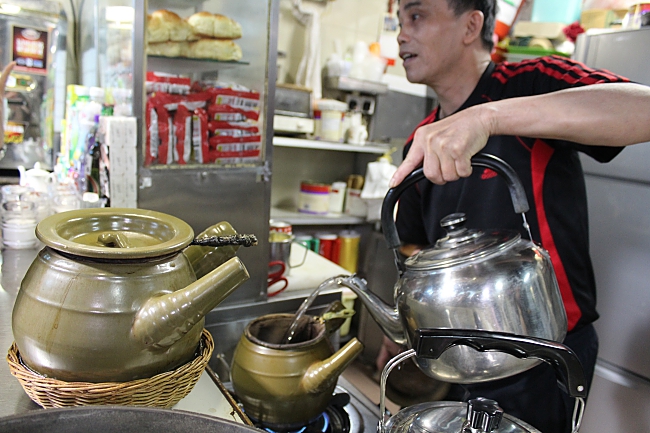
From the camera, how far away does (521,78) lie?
1349 mm

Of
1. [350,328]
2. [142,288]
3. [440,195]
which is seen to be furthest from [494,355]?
[350,328]

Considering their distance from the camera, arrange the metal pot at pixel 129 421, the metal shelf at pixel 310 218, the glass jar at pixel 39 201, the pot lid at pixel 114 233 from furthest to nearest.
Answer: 1. the metal shelf at pixel 310 218
2. the glass jar at pixel 39 201
3. the pot lid at pixel 114 233
4. the metal pot at pixel 129 421

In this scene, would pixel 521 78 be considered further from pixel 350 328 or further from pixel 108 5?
pixel 350 328

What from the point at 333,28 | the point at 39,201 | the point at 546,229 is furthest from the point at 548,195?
the point at 333,28

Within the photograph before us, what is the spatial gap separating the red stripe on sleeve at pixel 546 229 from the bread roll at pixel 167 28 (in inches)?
39.9

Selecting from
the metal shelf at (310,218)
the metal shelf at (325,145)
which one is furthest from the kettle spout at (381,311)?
the metal shelf at (310,218)

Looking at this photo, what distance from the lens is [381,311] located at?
932mm

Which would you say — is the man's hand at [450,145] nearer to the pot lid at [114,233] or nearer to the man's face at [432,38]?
the pot lid at [114,233]

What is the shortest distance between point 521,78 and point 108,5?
51.1 inches

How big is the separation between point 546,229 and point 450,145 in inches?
21.1

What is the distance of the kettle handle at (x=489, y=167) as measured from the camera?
2.86 feet

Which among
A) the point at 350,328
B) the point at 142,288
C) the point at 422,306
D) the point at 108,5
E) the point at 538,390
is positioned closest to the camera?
the point at 142,288

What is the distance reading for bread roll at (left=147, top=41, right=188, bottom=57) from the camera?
130 cm

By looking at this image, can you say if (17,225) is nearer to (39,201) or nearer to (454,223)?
(39,201)
